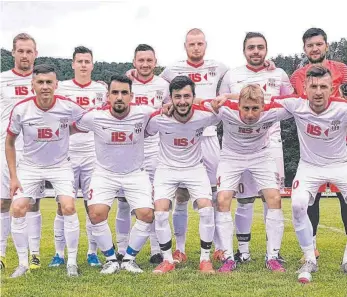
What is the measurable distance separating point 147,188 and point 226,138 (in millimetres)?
1167

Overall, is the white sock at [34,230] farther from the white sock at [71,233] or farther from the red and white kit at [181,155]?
the red and white kit at [181,155]

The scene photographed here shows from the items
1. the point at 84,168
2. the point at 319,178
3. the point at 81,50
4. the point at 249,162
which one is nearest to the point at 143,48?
the point at 81,50

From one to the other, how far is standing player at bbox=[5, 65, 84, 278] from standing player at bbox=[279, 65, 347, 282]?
260cm

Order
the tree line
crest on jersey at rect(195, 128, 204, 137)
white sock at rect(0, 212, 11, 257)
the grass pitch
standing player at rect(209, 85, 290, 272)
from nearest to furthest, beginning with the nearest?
the grass pitch
standing player at rect(209, 85, 290, 272)
crest on jersey at rect(195, 128, 204, 137)
white sock at rect(0, 212, 11, 257)
the tree line

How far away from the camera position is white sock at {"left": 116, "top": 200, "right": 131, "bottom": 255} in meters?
7.50

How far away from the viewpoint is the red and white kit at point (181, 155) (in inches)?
268

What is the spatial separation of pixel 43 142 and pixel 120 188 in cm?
108

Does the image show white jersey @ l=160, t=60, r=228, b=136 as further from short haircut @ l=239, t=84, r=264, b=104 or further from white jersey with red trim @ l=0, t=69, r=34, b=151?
white jersey with red trim @ l=0, t=69, r=34, b=151

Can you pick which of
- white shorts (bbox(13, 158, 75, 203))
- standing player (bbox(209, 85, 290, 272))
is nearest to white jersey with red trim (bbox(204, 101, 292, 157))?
standing player (bbox(209, 85, 290, 272))

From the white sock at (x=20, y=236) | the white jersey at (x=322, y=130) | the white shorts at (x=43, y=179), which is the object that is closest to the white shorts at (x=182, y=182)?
the white shorts at (x=43, y=179)

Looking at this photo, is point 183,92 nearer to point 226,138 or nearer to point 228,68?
point 226,138

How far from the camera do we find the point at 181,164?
6.91 m

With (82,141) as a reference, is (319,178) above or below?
below

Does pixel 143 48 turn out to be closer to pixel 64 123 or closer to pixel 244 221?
pixel 64 123
